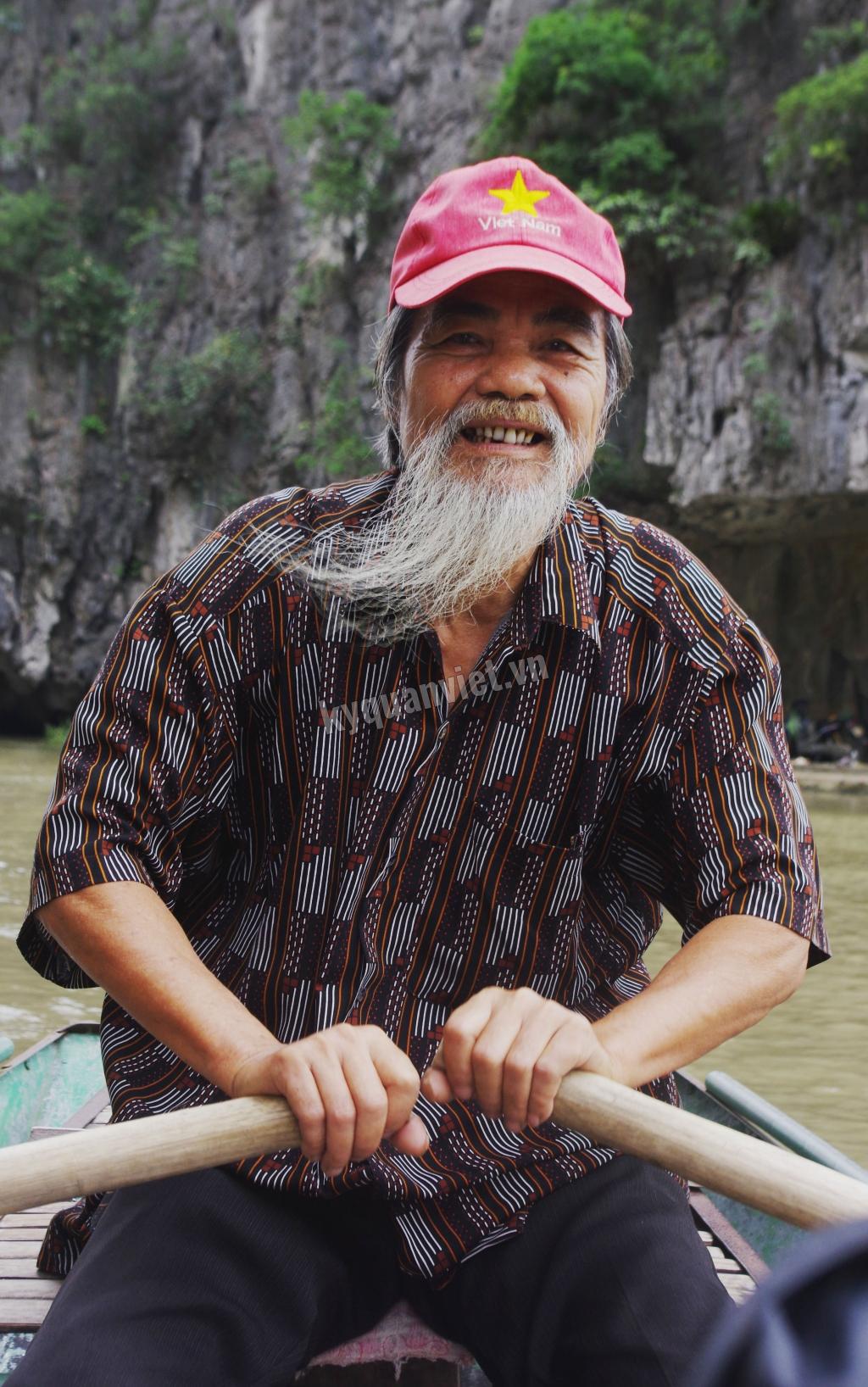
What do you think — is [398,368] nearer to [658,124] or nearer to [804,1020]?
[804,1020]

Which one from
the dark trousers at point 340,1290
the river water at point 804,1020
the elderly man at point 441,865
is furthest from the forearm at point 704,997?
the river water at point 804,1020

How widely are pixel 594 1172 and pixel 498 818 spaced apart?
34 centimetres

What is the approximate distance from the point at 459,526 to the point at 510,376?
163 millimetres

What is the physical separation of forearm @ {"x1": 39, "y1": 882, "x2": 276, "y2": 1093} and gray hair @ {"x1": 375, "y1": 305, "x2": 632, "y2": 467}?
2.00 ft

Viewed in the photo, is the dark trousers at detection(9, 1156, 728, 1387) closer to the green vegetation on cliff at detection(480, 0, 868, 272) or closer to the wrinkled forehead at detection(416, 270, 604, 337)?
the wrinkled forehead at detection(416, 270, 604, 337)

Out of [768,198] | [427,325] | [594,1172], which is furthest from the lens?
[768,198]

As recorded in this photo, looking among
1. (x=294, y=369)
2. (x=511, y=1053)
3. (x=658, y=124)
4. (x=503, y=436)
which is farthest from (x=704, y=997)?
(x=294, y=369)

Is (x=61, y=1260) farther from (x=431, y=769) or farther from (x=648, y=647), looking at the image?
(x=648, y=647)

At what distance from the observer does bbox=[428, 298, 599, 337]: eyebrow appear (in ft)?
4.17

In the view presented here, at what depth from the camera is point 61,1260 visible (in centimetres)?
134

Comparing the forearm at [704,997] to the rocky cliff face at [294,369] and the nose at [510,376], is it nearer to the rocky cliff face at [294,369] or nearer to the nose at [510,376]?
the nose at [510,376]

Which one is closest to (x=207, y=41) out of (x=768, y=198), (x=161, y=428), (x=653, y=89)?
(x=161, y=428)

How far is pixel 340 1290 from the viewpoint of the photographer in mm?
1086
